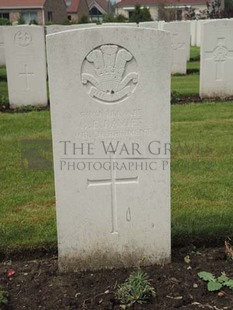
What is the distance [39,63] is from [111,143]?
6769mm

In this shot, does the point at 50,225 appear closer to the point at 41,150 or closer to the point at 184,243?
the point at 184,243

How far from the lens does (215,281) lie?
3.26 m

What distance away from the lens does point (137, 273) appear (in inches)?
128

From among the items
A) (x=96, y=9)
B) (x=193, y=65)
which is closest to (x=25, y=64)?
(x=193, y=65)

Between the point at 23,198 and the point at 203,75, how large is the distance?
6250mm

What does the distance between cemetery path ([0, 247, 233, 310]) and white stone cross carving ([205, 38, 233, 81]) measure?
273 inches

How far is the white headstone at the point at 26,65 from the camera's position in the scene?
371 inches

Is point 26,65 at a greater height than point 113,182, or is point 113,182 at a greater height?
point 26,65

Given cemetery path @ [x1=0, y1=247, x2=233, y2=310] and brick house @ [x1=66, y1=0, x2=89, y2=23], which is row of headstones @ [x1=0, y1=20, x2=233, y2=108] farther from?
brick house @ [x1=66, y1=0, x2=89, y2=23]

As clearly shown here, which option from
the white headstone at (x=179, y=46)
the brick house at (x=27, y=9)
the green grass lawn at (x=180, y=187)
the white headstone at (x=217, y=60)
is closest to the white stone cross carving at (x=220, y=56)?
the white headstone at (x=217, y=60)

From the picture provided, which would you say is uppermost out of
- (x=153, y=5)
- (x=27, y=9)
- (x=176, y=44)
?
(x=153, y=5)

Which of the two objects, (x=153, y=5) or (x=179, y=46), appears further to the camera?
(x=153, y=5)

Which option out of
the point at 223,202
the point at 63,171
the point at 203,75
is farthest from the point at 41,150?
the point at 203,75

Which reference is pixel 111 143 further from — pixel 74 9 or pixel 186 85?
pixel 74 9
